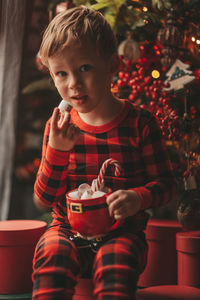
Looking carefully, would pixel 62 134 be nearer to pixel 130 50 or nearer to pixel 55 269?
pixel 55 269

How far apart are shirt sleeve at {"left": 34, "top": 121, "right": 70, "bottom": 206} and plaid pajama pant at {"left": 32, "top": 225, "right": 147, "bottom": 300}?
98 mm

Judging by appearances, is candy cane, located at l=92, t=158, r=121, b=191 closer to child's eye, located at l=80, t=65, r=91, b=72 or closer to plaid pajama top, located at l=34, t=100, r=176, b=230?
plaid pajama top, located at l=34, t=100, r=176, b=230

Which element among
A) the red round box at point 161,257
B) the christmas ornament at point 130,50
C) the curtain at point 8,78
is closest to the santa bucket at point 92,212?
the red round box at point 161,257

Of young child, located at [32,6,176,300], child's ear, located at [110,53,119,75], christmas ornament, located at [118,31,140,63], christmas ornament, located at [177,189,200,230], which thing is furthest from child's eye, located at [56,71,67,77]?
christmas ornament, located at [177,189,200,230]

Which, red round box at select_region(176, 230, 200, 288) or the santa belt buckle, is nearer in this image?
the santa belt buckle

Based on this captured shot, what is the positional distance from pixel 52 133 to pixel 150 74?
480 mm

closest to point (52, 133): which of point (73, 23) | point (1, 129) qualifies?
point (73, 23)

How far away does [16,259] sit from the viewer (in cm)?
107

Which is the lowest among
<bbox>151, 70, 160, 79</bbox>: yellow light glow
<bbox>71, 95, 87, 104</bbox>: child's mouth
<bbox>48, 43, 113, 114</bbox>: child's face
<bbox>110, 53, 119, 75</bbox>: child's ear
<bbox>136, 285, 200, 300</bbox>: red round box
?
<bbox>136, 285, 200, 300</bbox>: red round box

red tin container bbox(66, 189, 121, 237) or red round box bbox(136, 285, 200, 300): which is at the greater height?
red tin container bbox(66, 189, 121, 237)

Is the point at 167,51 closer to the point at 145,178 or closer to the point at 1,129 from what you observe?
the point at 145,178

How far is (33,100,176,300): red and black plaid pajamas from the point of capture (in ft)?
2.56

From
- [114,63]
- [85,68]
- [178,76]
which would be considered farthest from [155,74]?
[85,68]

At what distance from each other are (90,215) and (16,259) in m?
0.38
